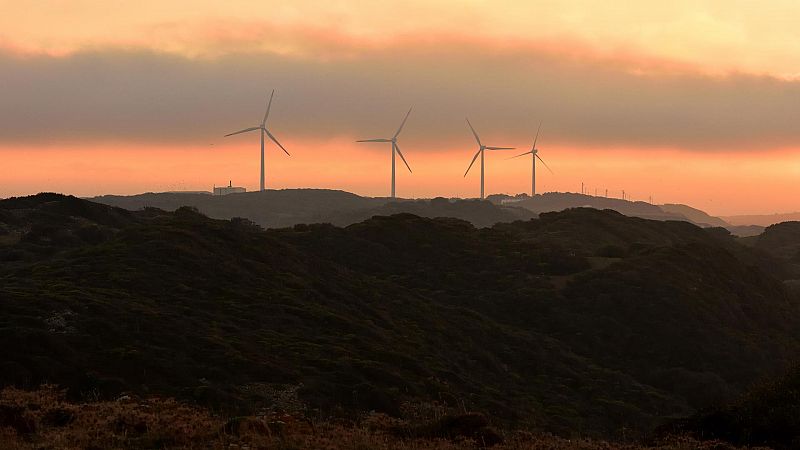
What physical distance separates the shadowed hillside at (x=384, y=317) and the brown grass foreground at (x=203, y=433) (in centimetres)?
1613

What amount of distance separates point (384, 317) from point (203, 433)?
220ft

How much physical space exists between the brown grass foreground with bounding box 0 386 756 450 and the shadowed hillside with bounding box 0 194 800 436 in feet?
52.9

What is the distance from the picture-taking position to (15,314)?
6606 centimetres

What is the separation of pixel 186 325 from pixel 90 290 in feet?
37.2

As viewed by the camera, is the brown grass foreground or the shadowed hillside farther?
the shadowed hillside

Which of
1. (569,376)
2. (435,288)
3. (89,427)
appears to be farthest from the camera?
(435,288)

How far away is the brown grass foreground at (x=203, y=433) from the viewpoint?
33.9 meters

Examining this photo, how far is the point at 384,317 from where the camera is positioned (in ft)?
335

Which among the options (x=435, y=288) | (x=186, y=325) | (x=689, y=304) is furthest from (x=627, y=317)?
(x=186, y=325)

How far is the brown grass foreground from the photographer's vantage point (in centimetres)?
3388

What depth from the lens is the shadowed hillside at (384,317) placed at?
6438cm

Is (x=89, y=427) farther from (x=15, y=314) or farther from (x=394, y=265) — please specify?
(x=394, y=265)

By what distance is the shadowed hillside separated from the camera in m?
64.4

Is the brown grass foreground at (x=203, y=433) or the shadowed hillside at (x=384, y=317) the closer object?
the brown grass foreground at (x=203, y=433)
